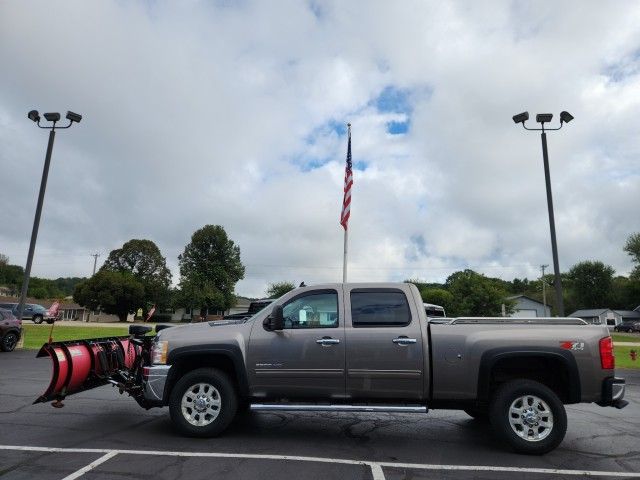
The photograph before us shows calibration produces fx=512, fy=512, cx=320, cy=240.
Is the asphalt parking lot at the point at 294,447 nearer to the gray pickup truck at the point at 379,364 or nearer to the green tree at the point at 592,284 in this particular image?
the gray pickup truck at the point at 379,364

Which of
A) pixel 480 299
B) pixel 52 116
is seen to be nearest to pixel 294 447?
pixel 52 116

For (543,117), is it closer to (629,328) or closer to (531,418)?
(531,418)

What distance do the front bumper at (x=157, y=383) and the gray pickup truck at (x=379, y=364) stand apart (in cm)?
1

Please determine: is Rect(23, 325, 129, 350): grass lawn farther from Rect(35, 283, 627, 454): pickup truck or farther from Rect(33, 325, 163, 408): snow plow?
Rect(35, 283, 627, 454): pickup truck

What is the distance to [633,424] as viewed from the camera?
7.73 m

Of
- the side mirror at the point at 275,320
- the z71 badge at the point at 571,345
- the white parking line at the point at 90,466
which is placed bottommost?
the white parking line at the point at 90,466

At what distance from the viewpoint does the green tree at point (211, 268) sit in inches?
2697

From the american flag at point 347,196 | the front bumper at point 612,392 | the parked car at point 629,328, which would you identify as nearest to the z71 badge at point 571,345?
the front bumper at point 612,392

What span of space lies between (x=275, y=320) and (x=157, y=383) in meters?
1.68

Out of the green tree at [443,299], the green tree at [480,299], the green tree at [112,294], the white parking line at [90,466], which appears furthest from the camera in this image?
the green tree at [112,294]

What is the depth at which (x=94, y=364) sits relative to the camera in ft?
22.8

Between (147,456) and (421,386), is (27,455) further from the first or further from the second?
(421,386)

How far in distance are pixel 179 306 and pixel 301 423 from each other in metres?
64.7

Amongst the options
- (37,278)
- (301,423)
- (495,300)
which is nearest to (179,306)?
(495,300)
